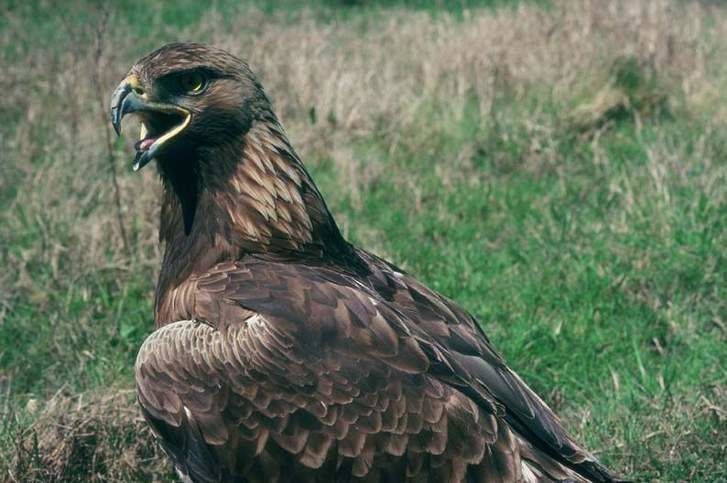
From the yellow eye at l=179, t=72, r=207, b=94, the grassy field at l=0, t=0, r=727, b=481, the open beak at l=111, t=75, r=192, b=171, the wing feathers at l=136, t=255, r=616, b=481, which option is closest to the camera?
the wing feathers at l=136, t=255, r=616, b=481

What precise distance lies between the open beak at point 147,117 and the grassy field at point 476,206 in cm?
145

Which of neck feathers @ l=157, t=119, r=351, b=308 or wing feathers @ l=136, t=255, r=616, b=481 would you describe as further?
neck feathers @ l=157, t=119, r=351, b=308

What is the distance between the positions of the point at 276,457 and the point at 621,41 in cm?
689

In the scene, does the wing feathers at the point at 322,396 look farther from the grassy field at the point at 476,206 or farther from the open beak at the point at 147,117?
the grassy field at the point at 476,206

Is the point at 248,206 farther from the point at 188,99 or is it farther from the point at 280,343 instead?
the point at 280,343

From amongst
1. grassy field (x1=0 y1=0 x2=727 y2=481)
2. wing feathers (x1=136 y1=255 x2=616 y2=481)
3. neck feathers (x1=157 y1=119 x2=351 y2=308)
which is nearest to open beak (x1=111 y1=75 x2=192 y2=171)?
neck feathers (x1=157 y1=119 x2=351 y2=308)

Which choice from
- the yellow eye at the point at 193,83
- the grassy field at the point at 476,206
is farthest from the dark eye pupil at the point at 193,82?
the grassy field at the point at 476,206

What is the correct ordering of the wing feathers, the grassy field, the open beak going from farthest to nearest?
the grassy field, the open beak, the wing feathers

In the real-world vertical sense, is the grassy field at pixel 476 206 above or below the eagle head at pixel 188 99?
below

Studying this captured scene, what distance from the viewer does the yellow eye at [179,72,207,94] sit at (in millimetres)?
4574

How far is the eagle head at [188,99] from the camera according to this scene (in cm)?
449

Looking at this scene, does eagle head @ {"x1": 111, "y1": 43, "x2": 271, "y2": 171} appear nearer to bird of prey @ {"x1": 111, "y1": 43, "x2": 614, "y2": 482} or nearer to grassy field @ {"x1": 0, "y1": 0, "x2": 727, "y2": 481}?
bird of prey @ {"x1": 111, "y1": 43, "x2": 614, "y2": 482}

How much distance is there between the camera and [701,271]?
697 cm

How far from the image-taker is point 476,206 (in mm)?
8195
